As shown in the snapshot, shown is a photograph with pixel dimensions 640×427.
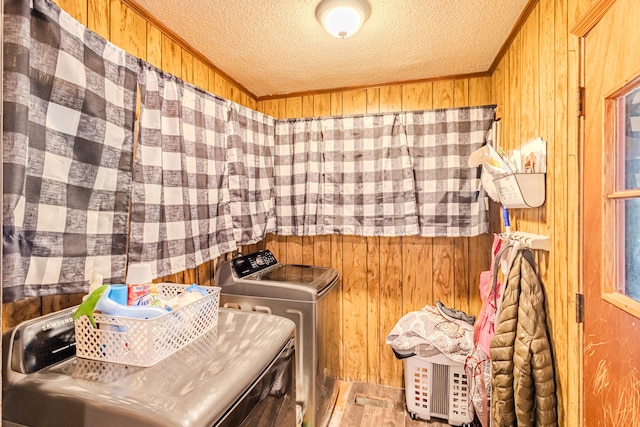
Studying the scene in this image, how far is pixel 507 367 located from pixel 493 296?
1.39 ft

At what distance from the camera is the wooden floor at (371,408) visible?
83.4 inches

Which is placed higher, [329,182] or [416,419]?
[329,182]

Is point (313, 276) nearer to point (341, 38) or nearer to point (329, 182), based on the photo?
point (329, 182)

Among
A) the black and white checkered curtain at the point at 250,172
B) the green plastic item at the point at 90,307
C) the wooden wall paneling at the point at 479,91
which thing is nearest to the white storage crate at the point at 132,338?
the green plastic item at the point at 90,307

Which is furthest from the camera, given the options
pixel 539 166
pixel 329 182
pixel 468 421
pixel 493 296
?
pixel 329 182

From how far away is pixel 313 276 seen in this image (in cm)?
219

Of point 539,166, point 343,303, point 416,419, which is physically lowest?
point 416,419

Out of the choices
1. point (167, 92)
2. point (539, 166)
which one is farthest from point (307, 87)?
point (539, 166)

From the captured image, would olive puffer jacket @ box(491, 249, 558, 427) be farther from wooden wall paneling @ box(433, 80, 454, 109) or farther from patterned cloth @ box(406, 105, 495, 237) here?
wooden wall paneling @ box(433, 80, 454, 109)

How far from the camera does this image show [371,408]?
2.27 metres

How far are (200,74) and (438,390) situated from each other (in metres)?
2.53

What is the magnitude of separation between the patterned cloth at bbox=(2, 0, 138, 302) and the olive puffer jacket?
1645 mm

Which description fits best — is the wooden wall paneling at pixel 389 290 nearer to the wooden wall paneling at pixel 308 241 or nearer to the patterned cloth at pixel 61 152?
the wooden wall paneling at pixel 308 241

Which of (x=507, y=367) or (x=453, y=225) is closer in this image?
(x=507, y=367)
